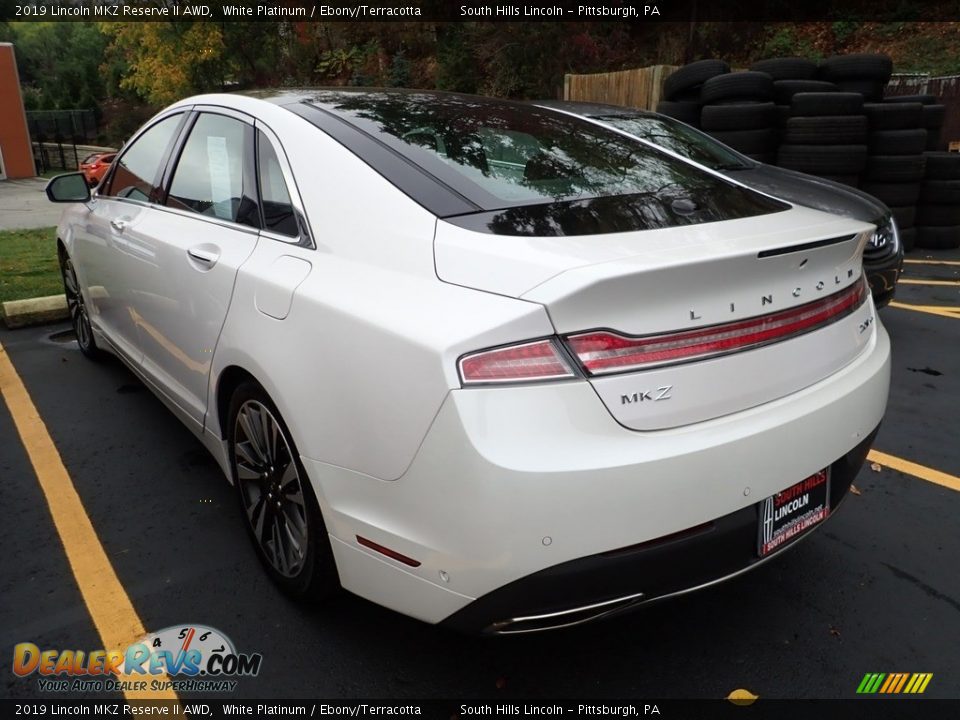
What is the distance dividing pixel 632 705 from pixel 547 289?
1.22 m

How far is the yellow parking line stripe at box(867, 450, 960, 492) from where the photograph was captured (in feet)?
10.8

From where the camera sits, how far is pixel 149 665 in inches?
90.7

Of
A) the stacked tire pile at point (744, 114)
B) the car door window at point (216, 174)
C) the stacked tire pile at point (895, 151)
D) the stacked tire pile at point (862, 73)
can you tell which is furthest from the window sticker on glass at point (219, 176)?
the stacked tire pile at point (862, 73)

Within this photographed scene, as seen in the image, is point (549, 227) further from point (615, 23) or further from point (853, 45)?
point (615, 23)

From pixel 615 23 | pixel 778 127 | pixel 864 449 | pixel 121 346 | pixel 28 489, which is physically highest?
pixel 615 23

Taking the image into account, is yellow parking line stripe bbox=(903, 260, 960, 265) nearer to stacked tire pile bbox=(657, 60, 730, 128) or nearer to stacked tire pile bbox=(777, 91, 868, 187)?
stacked tire pile bbox=(777, 91, 868, 187)

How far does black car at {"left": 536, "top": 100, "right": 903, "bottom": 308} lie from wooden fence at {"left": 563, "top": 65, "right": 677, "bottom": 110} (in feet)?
20.9

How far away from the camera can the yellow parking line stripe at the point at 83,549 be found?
2420 mm

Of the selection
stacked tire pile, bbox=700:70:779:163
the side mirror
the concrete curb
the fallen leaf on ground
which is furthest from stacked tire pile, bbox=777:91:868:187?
the concrete curb

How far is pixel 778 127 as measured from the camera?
7.83 metres

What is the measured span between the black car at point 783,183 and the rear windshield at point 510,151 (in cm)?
264

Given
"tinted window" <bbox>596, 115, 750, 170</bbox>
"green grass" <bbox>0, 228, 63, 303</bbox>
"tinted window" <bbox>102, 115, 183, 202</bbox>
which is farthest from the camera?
"green grass" <bbox>0, 228, 63, 303</bbox>

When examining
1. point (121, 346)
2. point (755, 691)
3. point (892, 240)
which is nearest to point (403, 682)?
point (755, 691)

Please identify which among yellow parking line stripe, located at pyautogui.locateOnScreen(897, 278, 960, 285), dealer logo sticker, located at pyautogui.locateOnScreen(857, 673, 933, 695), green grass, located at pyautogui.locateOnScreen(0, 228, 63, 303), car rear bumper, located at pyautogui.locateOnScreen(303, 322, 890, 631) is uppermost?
car rear bumper, located at pyautogui.locateOnScreen(303, 322, 890, 631)
